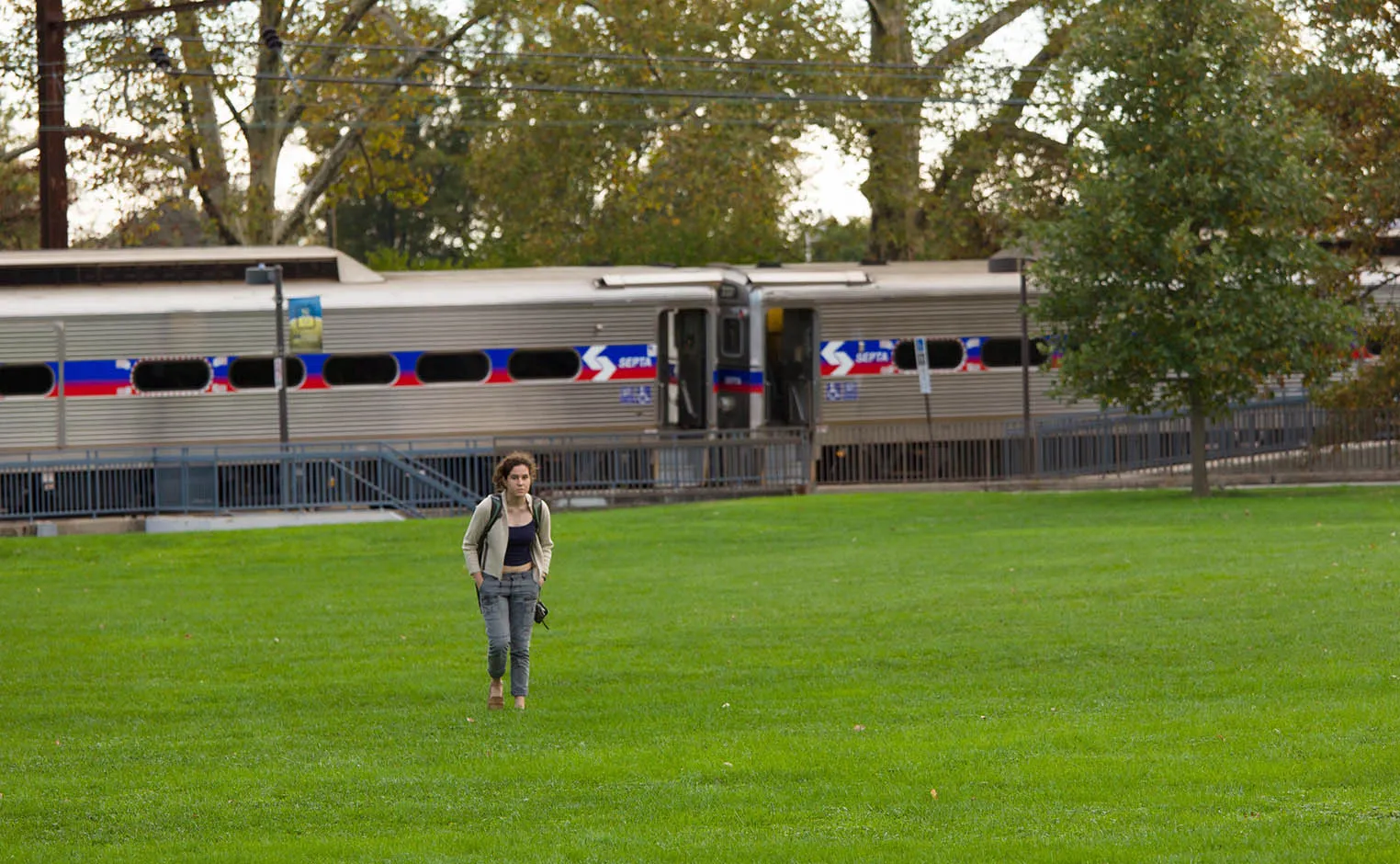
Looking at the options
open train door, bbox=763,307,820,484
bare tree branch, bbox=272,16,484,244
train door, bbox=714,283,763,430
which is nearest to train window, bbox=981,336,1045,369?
open train door, bbox=763,307,820,484

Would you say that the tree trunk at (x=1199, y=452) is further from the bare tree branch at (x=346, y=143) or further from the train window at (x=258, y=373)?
the bare tree branch at (x=346, y=143)

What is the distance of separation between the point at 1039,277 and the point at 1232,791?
65.0 feet

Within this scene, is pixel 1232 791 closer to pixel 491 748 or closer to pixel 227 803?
pixel 491 748

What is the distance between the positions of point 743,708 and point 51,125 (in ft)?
75.1

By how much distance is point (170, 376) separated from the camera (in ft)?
104

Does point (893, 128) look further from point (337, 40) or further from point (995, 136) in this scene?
point (337, 40)

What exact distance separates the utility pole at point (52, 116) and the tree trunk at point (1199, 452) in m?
16.2

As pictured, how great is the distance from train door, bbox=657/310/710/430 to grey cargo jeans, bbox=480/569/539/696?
2046cm

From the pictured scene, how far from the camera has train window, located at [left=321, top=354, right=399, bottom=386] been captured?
32219 millimetres

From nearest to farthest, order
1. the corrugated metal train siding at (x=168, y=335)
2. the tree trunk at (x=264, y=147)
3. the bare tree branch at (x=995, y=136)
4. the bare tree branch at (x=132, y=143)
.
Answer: the corrugated metal train siding at (x=168, y=335) → the bare tree branch at (x=132, y=143) → the tree trunk at (x=264, y=147) → the bare tree branch at (x=995, y=136)

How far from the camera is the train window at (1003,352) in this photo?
112 feet

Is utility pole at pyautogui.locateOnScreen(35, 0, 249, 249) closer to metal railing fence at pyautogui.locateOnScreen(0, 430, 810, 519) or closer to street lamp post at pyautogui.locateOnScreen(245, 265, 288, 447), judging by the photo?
street lamp post at pyautogui.locateOnScreen(245, 265, 288, 447)

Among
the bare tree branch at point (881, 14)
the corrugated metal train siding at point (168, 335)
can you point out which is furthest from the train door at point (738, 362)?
the bare tree branch at point (881, 14)

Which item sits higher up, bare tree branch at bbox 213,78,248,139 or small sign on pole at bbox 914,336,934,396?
bare tree branch at bbox 213,78,248,139
